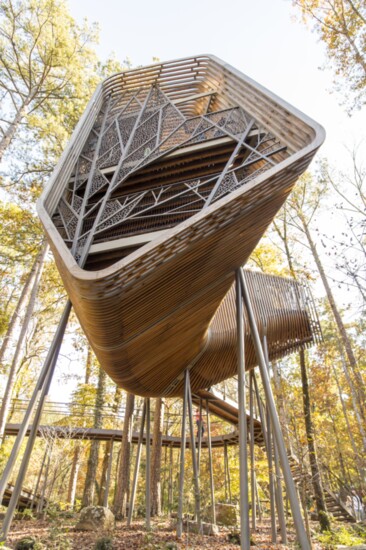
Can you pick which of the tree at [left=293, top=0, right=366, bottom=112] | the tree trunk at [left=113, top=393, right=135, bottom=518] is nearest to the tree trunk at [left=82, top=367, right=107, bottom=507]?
the tree trunk at [left=113, top=393, right=135, bottom=518]

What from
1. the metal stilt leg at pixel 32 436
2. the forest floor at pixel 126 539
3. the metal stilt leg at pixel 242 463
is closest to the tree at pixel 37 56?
the metal stilt leg at pixel 32 436

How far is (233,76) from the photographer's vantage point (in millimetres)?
6852

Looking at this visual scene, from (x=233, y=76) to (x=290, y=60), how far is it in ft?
12.5

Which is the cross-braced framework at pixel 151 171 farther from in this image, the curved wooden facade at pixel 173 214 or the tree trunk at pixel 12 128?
the tree trunk at pixel 12 128

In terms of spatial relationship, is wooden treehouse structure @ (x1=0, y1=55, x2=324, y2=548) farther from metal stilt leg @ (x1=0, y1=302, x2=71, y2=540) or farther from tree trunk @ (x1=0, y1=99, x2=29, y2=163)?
tree trunk @ (x1=0, y1=99, x2=29, y2=163)

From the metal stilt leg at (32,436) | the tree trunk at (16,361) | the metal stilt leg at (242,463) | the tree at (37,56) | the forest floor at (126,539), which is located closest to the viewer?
the metal stilt leg at (242,463)

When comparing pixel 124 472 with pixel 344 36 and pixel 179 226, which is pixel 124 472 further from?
pixel 344 36

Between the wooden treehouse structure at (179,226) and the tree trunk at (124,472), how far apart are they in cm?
204

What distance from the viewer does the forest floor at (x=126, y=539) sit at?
4820 mm

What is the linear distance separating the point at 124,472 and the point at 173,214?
24.0 feet

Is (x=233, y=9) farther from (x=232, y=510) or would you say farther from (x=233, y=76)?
(x=232, y=510)

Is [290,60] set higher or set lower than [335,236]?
higher

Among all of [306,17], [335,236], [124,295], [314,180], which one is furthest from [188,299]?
[314,180]

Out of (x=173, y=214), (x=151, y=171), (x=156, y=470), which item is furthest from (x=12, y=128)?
(x=156, y=470)
